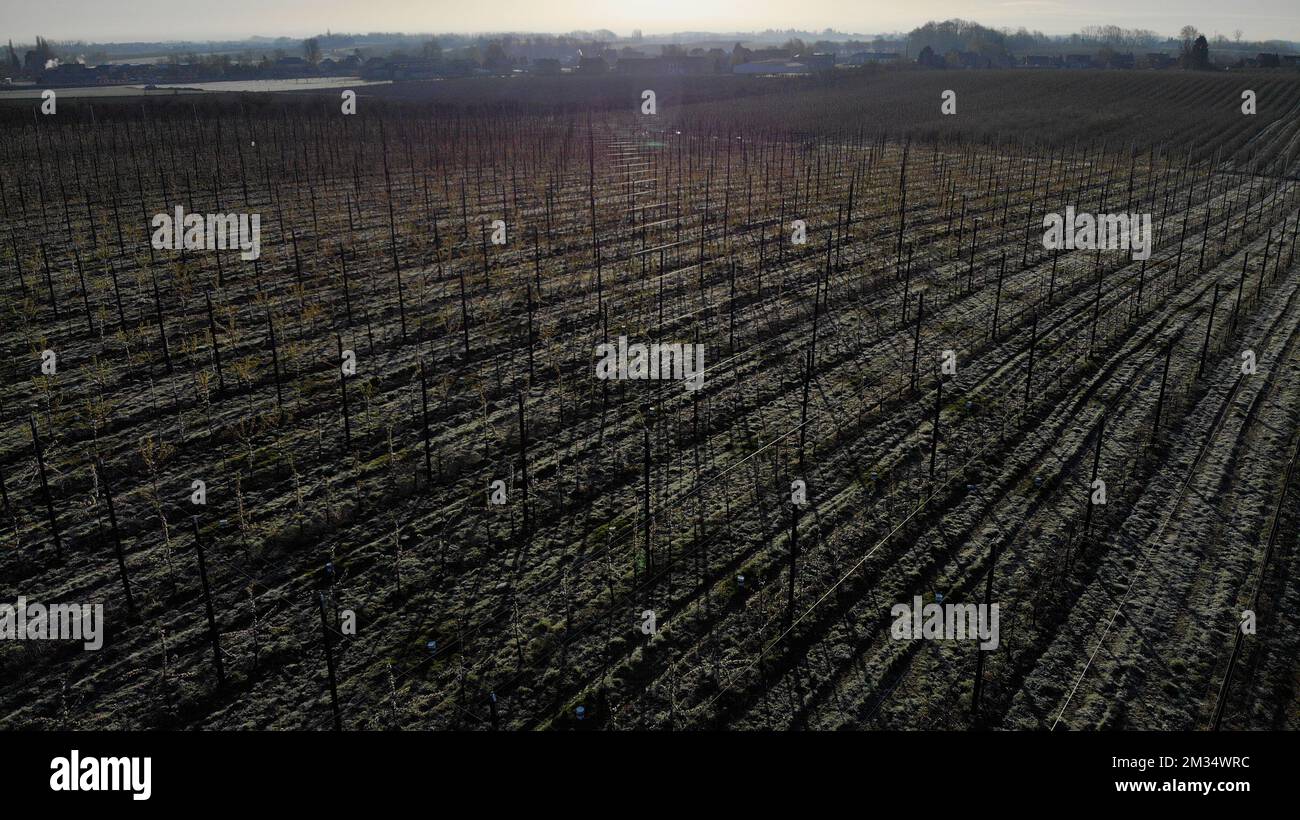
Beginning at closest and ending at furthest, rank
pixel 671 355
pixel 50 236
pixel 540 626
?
pixel 540 626 → pixel 671 355 → pixel 50 236

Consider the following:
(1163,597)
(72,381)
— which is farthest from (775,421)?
(72,381)

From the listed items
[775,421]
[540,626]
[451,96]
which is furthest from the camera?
[451,96]

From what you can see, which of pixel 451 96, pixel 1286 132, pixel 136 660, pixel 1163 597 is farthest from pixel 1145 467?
pixel 451 96

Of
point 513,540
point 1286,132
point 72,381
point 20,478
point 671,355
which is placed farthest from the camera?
point 1286,132

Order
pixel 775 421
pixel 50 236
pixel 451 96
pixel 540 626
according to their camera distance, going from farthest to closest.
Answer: pixel 451 96 → pixel 50 236 → pixel 775 421 → pixel 540 626

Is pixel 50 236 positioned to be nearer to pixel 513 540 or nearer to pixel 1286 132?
pixel 513 540

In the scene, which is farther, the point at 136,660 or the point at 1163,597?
the point at 1163,597

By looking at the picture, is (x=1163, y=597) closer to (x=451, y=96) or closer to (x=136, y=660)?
(x=136, y=660)

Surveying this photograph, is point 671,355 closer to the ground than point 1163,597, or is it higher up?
higher up
